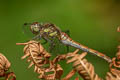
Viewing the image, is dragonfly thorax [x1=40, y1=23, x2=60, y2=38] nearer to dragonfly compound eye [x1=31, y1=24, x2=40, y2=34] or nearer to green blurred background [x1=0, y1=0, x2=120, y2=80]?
dragonfly compound eye [x1=31, y1=24, x2=40, y2=34]

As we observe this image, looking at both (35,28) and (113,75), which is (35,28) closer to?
(35,28)

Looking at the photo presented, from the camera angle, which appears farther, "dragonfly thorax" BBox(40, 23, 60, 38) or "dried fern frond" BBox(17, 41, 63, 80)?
"dragonfly thorax" BBox(40, 23, 60, 38)

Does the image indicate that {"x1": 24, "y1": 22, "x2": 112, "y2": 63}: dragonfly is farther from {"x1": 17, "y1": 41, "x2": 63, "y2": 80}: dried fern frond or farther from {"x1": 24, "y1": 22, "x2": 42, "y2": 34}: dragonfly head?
{"x1": 17, "y1": 41, "x2": 63, "y2": 80}: dried fern frond

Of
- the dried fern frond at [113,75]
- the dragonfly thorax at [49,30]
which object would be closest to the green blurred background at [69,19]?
the dragonfly thorax at [49,30]

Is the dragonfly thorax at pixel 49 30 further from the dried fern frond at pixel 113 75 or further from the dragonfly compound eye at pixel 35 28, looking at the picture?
the dried fern frond at pixel 113 75

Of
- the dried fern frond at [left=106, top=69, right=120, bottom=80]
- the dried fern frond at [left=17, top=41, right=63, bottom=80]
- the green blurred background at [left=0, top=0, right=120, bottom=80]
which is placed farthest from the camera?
the green blurred background at [left=0, top=0, right=120, bottom=80]

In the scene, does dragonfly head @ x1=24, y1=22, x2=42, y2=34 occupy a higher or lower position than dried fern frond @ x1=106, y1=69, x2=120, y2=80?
higher

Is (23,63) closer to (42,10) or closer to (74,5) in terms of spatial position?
(42,10)

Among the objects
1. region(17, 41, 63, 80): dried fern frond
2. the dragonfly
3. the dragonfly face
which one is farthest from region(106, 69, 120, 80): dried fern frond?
the dragonfly face

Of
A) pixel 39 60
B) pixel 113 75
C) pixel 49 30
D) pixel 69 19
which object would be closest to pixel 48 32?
pixel 49 30

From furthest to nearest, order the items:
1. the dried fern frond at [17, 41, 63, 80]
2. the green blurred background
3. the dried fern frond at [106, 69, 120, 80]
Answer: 1. the green blurred background
2. the dried fern frond at [17, 41, 63, 80]
3. the dried fern frond at [106, 69, 120, 80]
